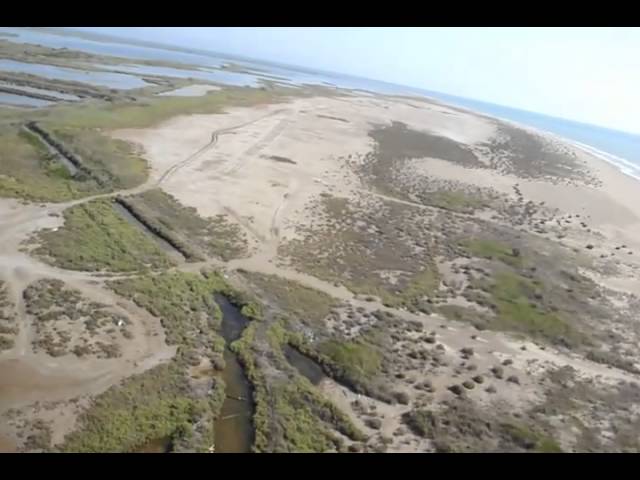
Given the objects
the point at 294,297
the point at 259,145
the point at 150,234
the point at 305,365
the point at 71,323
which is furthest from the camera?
the point at 259,145

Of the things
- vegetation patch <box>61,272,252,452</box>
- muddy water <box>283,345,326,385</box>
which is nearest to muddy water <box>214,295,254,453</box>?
vegetation patch <box>61,272,252,452</box>

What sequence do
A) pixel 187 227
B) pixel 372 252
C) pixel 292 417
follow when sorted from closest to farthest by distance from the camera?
pixel 292 417 < pixel 187 227 < pixel 372 252

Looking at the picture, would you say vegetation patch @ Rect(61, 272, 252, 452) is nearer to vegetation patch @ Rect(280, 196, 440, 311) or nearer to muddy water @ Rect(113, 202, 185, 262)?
muddy water @ Rect(113, 202, 185, 262)

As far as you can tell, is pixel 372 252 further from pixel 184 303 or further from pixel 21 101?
pixel 21 101

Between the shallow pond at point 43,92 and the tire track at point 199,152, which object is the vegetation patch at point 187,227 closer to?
the tire track at point 199,152

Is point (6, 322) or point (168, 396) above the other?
point (168, 396)

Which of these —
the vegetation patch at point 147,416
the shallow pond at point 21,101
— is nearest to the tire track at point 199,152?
the shallow pond at point 21,101

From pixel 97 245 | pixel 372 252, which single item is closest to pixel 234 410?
pixel 97 245

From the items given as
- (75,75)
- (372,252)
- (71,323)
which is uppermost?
(75,75)
